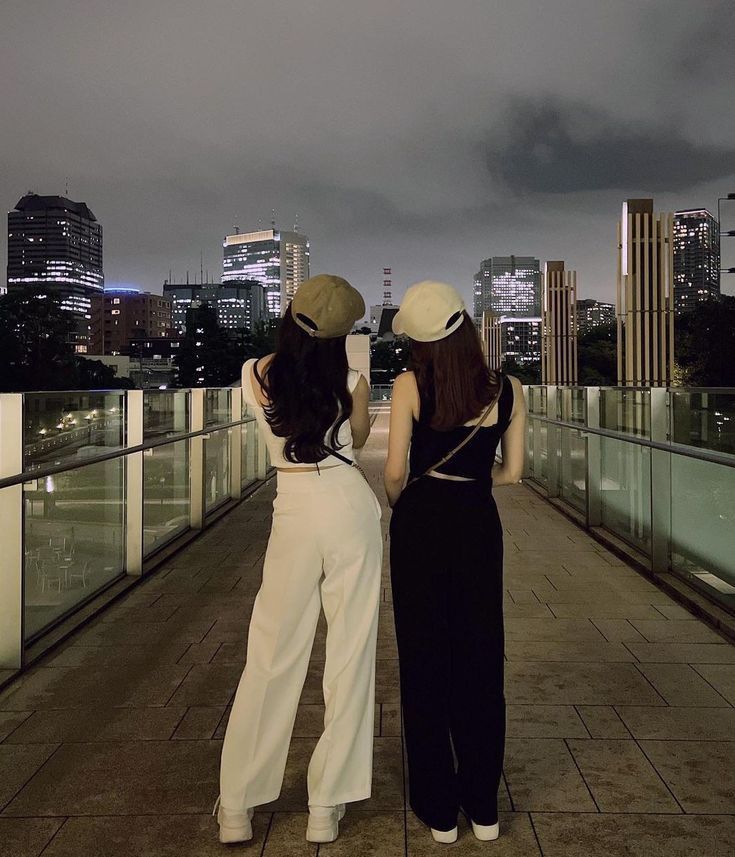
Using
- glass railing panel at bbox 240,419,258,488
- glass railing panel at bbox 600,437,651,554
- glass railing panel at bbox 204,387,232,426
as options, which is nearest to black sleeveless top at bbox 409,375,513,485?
glass railing panel at bbox 600,437,651,554

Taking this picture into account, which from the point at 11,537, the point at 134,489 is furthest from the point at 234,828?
the point at 134,489

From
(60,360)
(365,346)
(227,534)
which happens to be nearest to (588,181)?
(60,360)

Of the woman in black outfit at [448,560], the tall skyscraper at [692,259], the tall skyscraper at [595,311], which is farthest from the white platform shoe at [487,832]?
the tall skyscraper at [595,311]

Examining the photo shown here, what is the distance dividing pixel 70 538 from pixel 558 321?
3332 cm

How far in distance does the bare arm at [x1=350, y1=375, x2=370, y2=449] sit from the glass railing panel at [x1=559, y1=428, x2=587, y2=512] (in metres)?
5.37

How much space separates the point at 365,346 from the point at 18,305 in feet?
196

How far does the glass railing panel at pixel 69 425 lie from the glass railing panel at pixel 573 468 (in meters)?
4.40

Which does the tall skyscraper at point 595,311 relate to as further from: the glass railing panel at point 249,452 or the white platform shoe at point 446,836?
the white platform shoe at point 446,836

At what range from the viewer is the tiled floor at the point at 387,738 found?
2.13 meters

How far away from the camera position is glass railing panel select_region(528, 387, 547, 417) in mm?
9320

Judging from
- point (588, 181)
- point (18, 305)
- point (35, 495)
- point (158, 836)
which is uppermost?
point (588, 181)

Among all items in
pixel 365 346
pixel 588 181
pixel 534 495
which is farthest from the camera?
pixel 588 181

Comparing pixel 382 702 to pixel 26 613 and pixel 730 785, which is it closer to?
pixel 730 785

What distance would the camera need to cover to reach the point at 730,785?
2395mm
